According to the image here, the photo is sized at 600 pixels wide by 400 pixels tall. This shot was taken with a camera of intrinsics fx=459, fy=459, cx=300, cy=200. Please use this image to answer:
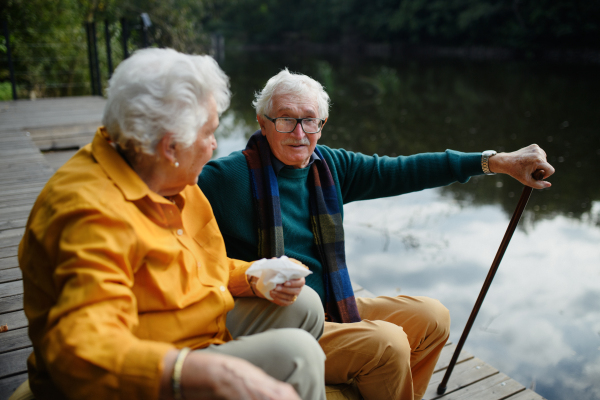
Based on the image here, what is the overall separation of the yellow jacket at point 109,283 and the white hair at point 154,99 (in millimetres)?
65

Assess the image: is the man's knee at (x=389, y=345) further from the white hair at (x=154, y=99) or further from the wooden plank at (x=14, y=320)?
the wooden plank at (x=14, y=320)

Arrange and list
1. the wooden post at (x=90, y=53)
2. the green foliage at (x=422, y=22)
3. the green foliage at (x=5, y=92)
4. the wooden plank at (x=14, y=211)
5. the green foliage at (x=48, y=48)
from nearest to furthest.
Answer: the wooden plank at (x=14, y=211)
the wooden post at (x=90, y=53)
the green foliage at (x=5, y=92)
the green foliage at (x=48, y=48)
the green foliage at (x=422, y=22)

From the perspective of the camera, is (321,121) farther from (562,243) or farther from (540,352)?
(562,243)

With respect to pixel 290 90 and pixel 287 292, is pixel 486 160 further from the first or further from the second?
pixel 287 292

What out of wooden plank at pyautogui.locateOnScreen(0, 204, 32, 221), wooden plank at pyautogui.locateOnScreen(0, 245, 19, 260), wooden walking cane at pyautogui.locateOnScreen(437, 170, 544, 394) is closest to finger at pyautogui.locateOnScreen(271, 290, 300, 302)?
wooden walking cane at pyautogui.locateOnScreen(437, 170, 544, 394)

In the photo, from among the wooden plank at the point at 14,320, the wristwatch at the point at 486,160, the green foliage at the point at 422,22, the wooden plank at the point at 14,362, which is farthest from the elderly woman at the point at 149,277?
the green foliage at the point at 422,22

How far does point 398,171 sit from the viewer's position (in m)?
1.90

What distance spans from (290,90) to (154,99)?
81 cm

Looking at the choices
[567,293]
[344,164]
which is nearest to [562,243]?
[567,293]

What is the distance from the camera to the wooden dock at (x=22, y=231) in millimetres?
1516

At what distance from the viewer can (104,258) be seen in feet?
2.75

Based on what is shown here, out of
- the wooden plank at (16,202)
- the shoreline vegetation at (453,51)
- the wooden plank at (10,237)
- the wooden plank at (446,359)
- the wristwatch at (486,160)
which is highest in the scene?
the shoreline vegetation at (453,51)

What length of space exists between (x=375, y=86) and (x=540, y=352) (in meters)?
12.9

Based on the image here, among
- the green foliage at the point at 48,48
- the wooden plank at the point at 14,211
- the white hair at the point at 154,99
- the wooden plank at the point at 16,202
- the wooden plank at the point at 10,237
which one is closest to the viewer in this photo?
the white hair at the point at 154,99
